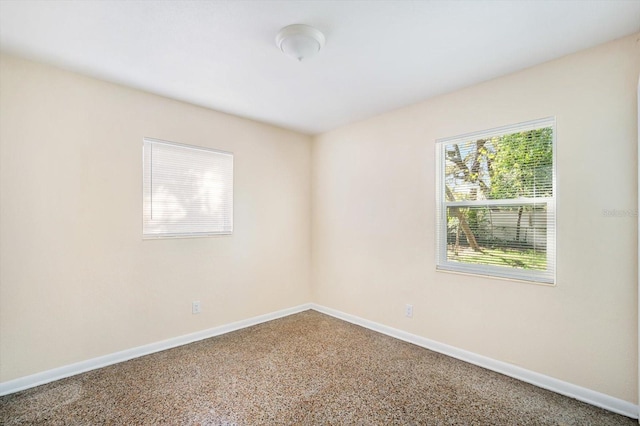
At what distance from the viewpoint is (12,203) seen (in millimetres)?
2238

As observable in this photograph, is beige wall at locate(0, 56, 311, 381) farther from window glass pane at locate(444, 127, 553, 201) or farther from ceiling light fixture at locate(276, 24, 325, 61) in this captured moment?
window glass pane at locate(444, 127, 553, 201)

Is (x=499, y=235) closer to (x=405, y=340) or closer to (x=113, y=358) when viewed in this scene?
(x=405, y=340)

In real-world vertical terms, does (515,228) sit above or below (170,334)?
above

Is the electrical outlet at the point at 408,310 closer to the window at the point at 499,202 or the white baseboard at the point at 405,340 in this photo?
the white baseboard at the point at 405,340

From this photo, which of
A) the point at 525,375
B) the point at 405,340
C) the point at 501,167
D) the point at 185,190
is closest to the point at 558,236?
the point at 501,167

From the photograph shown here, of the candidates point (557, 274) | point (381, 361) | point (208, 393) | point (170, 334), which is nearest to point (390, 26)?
point (557, 274)

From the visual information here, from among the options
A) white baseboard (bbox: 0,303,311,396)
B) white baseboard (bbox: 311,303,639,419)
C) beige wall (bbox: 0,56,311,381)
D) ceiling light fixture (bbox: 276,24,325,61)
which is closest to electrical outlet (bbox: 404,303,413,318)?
white baseboard (bbox: 311,303,639,419)

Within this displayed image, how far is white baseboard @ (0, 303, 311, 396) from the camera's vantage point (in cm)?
225

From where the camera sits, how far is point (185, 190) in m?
3.15

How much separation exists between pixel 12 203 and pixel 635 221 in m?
4.24

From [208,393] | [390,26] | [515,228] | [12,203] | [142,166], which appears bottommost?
[208,393]

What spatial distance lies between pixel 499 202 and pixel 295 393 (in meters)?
2.22

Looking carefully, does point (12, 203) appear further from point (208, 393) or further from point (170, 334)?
point (208, 393)

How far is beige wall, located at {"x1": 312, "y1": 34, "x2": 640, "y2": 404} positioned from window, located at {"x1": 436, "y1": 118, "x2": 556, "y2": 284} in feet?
0.29
